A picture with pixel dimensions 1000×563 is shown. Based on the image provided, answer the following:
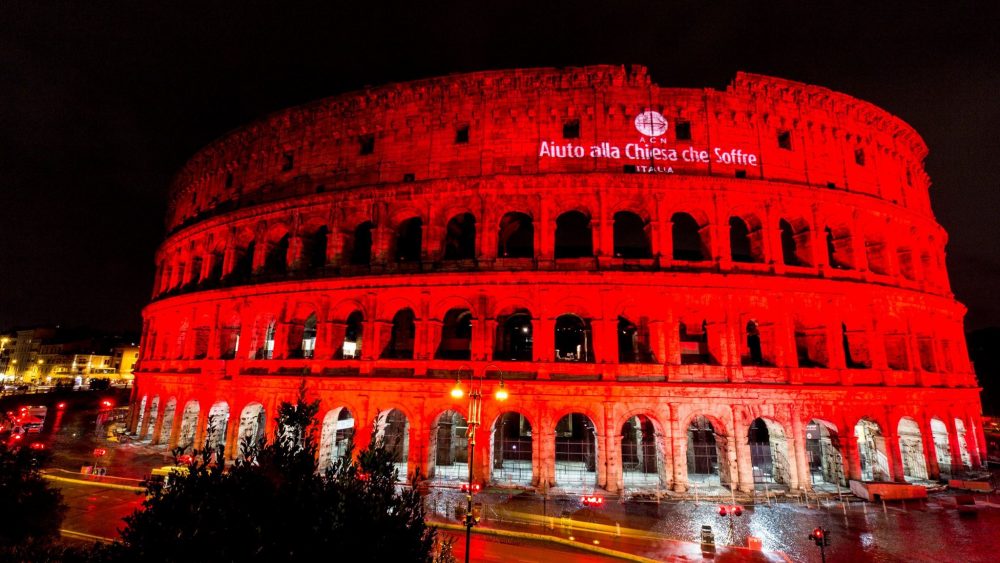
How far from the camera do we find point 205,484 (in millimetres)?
5953

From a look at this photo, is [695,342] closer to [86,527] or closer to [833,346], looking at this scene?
[833,346]

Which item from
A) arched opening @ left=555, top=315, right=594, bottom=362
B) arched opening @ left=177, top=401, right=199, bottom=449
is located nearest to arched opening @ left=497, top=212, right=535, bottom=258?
arched opening @ left=555, top=315, right=594, bottom=362

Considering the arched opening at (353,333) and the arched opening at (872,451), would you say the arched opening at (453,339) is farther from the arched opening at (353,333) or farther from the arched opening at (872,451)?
the arched opening at (872,451)

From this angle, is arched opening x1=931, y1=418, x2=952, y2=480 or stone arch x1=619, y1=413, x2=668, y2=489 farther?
arched opening x1=931, y1=418, x2=952, y2=480

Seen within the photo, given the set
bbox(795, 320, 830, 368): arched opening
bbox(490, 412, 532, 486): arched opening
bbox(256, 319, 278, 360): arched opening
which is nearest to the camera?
bbox(490, 412, 532, 486): arched opening

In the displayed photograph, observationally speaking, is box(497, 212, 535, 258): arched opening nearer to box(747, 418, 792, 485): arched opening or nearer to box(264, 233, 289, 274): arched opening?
box(264, 233, 289, 274): arched opening

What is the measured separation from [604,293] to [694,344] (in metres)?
8.41

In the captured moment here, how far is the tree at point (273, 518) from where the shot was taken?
528cm

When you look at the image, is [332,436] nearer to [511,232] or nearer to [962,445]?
[511,232]

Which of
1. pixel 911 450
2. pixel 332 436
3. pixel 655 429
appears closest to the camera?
pixel 655 429

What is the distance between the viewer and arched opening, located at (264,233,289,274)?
25.1m

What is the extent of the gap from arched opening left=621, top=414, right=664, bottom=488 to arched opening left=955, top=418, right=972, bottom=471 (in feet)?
45.7

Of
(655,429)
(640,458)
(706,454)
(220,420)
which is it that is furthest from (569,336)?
(220,420)

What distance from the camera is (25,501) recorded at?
956 cm
